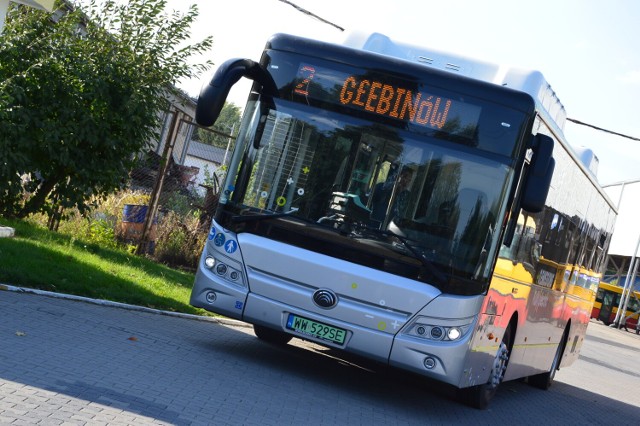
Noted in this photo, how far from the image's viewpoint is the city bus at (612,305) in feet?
238

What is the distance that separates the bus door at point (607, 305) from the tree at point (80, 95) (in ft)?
196

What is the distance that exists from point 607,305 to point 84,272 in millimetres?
64114

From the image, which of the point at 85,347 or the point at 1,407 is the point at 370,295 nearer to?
the point at 85,347

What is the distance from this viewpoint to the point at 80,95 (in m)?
16.3

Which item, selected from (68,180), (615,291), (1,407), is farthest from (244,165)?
(615,291)

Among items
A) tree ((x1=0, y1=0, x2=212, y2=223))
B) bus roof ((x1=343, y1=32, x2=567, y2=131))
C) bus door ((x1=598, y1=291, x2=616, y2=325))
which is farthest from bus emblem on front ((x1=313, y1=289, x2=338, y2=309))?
bus door ((x1=598, y1=291, x2=616, y2=325))

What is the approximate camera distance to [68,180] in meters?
17.8

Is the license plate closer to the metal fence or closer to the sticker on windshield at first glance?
the sticker on windshield

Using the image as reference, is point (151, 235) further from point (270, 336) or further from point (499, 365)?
point (499, 365)

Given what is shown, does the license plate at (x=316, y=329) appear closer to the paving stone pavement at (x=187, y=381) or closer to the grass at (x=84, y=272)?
the paving stone pavement at (x=187, y=381)

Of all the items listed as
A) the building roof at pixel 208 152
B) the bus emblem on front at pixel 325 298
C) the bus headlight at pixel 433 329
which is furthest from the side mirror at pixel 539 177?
the building roof at pixel 208 152

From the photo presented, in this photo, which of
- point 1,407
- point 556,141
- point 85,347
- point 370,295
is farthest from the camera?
point 556,141

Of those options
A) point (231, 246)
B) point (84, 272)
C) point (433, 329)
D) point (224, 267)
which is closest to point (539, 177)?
point (433, 329)

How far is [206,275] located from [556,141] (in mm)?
4303
